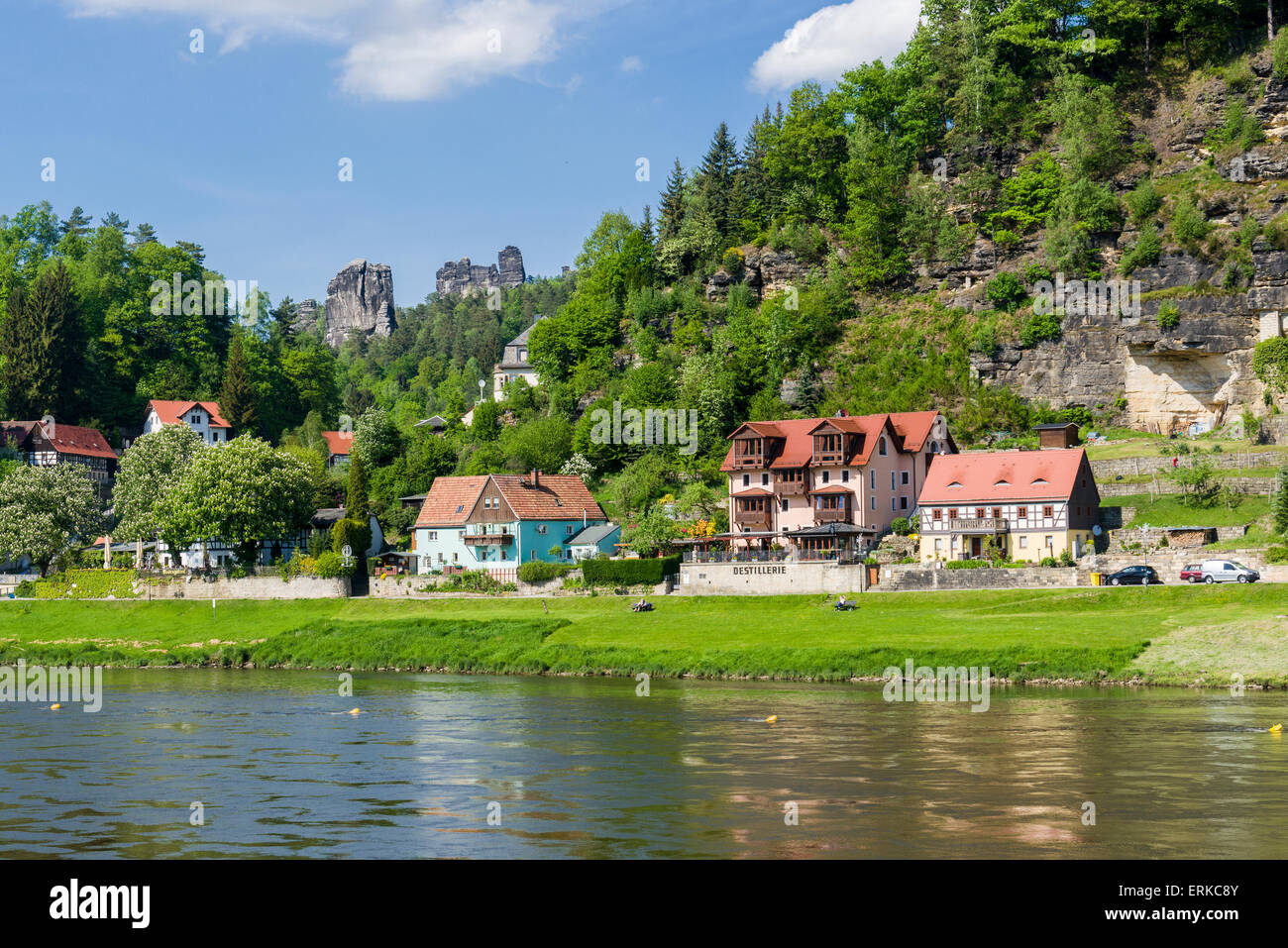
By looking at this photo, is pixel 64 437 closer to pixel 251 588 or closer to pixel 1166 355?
pixel 251 588

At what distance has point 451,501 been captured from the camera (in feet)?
331

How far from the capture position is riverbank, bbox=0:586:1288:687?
50.6m

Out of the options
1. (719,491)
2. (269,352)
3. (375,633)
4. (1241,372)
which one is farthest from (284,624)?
(269,352)

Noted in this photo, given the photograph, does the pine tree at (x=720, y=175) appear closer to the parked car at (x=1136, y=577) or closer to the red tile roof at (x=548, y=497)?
the red tile roof at (x=548, y=497)

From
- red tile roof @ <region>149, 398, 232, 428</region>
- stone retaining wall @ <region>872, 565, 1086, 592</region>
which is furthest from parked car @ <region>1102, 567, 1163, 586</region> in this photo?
red tile roof @ <region>149, 398, 232, 428</region>

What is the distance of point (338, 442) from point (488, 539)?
213ft

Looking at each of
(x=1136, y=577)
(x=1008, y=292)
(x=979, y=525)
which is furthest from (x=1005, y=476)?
(x=1008, y=292)

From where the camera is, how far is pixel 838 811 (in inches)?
1053

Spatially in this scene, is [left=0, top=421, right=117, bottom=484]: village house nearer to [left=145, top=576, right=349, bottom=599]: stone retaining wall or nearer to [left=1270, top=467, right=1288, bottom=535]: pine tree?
[left=145, top=576, right=349, bottom=599]: stone retaining wall

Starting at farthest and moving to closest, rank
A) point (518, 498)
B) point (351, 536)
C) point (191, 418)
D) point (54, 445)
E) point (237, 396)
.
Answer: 1. point (237, 396)
2. point (191, 418)
3. point (54, 445)
4. point (518, 498)
5. point (351, 536)

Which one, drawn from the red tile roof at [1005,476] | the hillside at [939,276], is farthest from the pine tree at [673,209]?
the red tile roof at [1005,476]

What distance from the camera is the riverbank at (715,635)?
50594mm

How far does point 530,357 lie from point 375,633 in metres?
66.5

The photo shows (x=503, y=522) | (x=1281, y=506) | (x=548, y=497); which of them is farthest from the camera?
(x=548, y=497)
